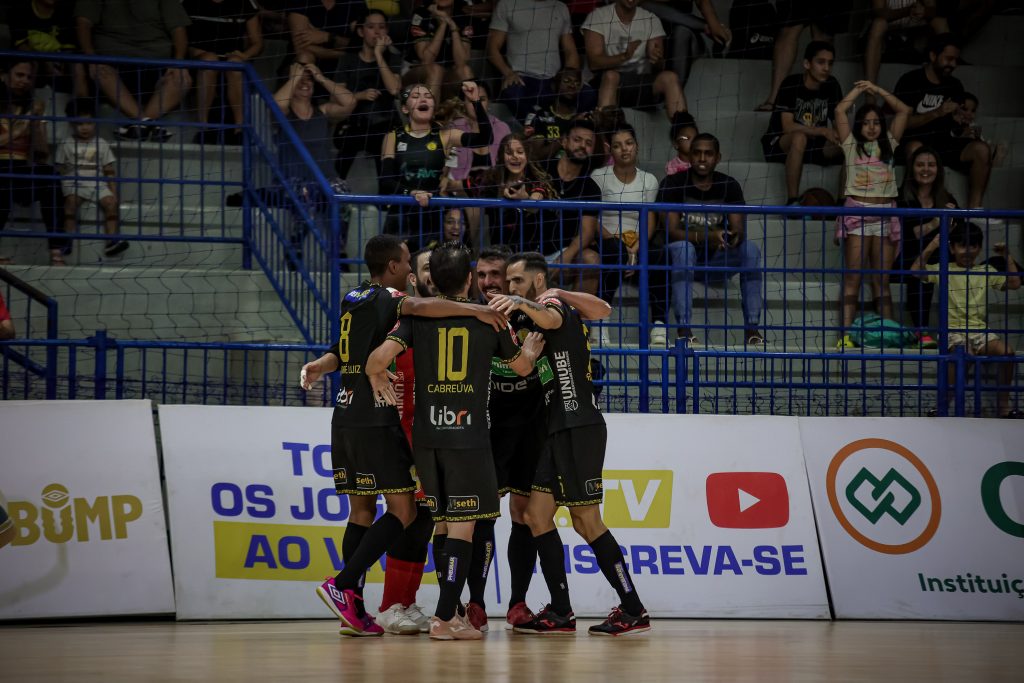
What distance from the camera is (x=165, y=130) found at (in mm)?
12391

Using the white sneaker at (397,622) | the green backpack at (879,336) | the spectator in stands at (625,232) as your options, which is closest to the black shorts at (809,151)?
the spectator in stands at (625,232)

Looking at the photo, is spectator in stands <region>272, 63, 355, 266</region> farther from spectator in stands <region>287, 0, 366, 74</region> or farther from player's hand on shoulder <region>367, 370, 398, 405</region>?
player's hand on shoulder <region>367, 370, 398, 405</region>

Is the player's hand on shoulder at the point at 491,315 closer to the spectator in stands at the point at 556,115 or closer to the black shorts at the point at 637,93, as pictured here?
the spectator in stands at the point at 556,115

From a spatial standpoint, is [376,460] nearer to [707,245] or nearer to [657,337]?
[707,245]

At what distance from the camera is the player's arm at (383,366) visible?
6.96m

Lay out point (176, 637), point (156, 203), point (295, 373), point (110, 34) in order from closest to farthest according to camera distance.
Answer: point (176, 637) < point (295, 373) < point (156, 203) < point (110, 34)

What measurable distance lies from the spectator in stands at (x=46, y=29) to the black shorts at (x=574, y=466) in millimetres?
7262

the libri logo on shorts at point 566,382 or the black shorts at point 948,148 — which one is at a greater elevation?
the black shorts at point 948,148

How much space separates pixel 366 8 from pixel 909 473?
302 inches

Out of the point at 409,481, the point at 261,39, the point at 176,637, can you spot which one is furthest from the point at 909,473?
the point at 261,39

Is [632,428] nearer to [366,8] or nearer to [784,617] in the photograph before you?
[784,617]

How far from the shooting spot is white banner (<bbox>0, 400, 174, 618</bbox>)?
26.4ft

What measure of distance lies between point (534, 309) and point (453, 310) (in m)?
0.46

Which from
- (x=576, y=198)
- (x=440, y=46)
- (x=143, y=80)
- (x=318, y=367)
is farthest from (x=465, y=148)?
(x=318, y=367)
